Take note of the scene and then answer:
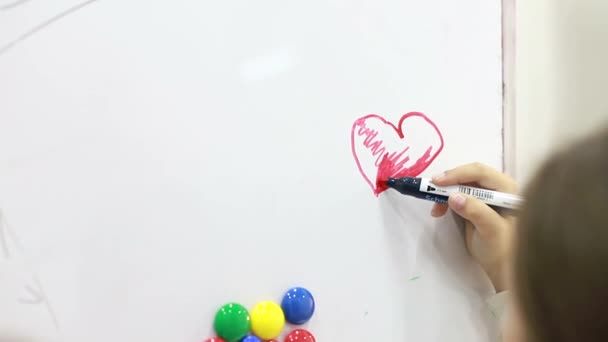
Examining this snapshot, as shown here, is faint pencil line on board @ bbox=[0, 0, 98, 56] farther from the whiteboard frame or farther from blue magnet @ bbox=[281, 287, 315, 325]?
the whiteboard frame

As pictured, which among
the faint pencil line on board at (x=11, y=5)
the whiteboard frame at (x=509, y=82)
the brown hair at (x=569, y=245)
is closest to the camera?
the brown hair at (x=569, y=245)

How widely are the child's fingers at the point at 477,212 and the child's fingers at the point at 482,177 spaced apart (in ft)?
0.06

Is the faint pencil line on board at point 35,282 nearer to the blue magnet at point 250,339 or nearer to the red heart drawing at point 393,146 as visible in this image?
the blue magnet at point 250,339

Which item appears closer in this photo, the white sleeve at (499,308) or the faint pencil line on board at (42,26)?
the faint pencil line on board at (42,26)

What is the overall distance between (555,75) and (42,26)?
589 mm

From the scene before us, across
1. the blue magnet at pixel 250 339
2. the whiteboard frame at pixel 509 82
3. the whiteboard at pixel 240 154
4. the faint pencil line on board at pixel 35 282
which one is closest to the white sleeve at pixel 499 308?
the whiteboard at pixel 240 154

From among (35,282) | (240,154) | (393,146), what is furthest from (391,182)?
(35,282)

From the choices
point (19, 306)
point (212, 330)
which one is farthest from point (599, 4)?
point (19, 306)

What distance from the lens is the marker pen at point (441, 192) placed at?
587 mm

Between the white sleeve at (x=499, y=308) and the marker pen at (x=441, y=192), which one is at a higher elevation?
the marker pen at (x=441, y=192)

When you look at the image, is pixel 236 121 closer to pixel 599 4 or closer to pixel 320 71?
pixel 320 71

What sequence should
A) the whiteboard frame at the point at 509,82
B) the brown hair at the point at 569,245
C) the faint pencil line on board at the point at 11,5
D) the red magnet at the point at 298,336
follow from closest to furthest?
the brown hair at the point at 569,245, the faint pencil line on board at the point at 11,5, the red magnet at the point at 298,336, the whiteboard frame at the point at 509,82

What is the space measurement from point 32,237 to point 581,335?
0.34 m

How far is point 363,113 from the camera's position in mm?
585
